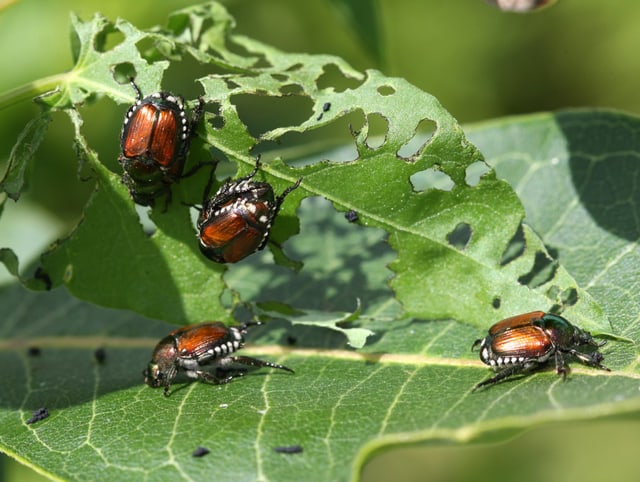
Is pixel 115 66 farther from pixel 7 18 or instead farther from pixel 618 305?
pixel 7 18

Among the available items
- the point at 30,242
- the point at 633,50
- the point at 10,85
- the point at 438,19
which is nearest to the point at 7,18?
the point at 10,85

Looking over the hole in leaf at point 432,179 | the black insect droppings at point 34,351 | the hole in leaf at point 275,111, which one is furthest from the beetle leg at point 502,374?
the hole in leaf at point 275,111

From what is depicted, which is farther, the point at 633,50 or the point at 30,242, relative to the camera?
the point at 633,50

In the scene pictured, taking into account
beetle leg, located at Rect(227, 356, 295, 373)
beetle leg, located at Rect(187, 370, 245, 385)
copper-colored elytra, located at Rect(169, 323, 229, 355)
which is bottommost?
beetle leg, located at Rect(187, 370, 245, 385)

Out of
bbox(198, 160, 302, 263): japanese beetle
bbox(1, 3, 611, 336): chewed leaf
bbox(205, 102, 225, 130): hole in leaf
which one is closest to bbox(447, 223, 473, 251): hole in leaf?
bbox(1, 3, 611, 336): chewed leaf

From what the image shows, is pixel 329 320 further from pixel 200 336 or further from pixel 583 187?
pixel 583 187

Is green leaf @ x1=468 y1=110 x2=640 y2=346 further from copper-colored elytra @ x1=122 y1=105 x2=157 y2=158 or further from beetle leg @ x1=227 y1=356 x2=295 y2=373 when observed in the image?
copper-colored elytra @ x1=122 y1=105 x2=157 y2=158
